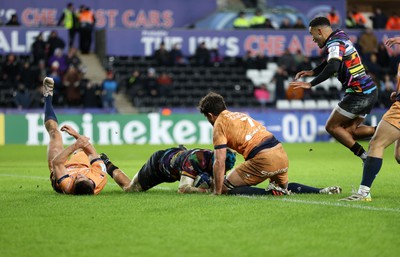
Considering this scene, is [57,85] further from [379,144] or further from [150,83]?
[379,144]

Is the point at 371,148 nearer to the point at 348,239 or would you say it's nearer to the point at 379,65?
the point at 348,239

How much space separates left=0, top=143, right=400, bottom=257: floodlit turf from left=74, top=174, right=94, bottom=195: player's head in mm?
163

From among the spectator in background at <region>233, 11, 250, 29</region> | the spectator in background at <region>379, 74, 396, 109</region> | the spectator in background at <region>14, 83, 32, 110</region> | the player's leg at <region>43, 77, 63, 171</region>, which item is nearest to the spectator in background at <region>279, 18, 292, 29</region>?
the spectator in background at <region>233, 11, 250, 29</region>

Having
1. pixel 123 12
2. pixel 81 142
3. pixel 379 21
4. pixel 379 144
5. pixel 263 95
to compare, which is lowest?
pixel 263 95

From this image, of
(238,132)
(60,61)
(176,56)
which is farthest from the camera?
(176,56)

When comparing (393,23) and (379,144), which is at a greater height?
(393,23)

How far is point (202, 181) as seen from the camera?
11156 millimetres

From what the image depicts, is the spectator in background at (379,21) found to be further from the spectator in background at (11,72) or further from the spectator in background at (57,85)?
the spectator in background at (11,72)

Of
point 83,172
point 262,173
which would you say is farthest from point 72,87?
point 262,173

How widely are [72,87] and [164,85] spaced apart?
352 cm

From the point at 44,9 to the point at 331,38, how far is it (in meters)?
25.1

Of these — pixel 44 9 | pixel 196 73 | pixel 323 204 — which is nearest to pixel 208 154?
pixel 323 204

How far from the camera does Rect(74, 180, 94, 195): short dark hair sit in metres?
11.0

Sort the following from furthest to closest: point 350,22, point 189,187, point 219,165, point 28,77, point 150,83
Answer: point 350,22
point 150,83
point 28,77
point 189,187
point 219,165
